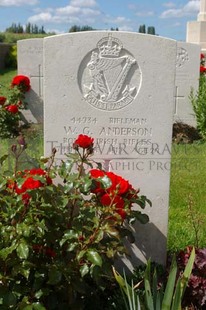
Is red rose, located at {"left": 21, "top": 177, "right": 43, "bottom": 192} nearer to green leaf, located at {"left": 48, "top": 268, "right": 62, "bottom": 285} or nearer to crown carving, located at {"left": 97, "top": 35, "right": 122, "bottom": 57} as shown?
green leaf, located at {"left": 48, "top": 268, "right": 62, "bottom": 285}

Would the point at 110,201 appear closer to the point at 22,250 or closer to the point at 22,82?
the point at 22,250

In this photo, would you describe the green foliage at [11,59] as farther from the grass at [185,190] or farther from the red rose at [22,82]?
the grass at [185,190]

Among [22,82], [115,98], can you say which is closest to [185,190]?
[115,98]

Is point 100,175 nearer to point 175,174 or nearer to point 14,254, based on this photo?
point 14,254

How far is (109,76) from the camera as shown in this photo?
8.39 ft

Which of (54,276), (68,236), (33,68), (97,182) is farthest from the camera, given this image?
A: (33,68)

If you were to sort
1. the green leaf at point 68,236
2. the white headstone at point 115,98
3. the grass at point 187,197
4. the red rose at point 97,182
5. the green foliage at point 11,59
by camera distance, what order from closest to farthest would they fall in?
the green leaf at point 68,236, the red rose at point 97,182, the white headstone at point 115,98, the grass at point 187,197, the green foliage at point 11,59

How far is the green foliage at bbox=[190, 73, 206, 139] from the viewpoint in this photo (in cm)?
704

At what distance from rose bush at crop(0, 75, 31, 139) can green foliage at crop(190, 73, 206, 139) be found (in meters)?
2.49

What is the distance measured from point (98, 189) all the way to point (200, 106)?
512 cm

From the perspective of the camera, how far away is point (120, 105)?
2.59m

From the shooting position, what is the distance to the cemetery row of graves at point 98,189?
2.00 metres

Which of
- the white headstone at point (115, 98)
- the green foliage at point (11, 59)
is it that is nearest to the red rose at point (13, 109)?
the white headstone at point (115, 98)

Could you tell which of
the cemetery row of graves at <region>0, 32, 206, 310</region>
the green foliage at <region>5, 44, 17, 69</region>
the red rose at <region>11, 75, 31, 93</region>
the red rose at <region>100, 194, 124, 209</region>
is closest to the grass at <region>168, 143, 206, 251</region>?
the cemetery row of graves at <region>0, 32, 206, 310</region>
